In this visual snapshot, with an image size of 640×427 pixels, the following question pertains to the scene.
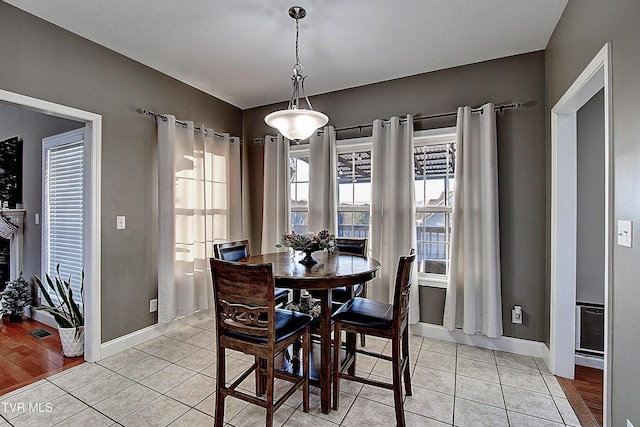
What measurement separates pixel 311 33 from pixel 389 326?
2.27 m

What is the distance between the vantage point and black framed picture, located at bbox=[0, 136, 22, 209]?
3934 millimetres

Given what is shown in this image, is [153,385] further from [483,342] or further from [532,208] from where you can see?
[532,208]

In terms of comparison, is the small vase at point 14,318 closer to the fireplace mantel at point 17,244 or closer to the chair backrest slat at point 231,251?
the fireplace mantel at point 17,244

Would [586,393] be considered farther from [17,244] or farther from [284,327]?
[17,244]

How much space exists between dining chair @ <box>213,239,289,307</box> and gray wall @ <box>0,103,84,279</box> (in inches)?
106

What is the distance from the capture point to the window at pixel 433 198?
3.28 m

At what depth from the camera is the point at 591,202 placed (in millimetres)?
2754

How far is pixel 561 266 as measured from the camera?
243 cm

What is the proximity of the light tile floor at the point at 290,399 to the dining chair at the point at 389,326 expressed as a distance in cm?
20

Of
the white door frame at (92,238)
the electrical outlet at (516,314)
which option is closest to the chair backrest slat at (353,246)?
the electrical outlet at (516,314)

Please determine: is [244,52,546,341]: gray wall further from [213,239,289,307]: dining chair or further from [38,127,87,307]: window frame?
[38,127,87,307]: window frame

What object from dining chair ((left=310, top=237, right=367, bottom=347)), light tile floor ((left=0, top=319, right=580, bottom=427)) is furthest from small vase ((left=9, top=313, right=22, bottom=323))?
dining chair ((left=310, top=237, right=367, bottom=347))

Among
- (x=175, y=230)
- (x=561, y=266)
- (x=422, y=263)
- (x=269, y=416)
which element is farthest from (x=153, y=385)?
(x=561, y=266)

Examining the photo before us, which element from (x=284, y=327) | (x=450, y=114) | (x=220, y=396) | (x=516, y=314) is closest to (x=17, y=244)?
(x=220, y=396)
